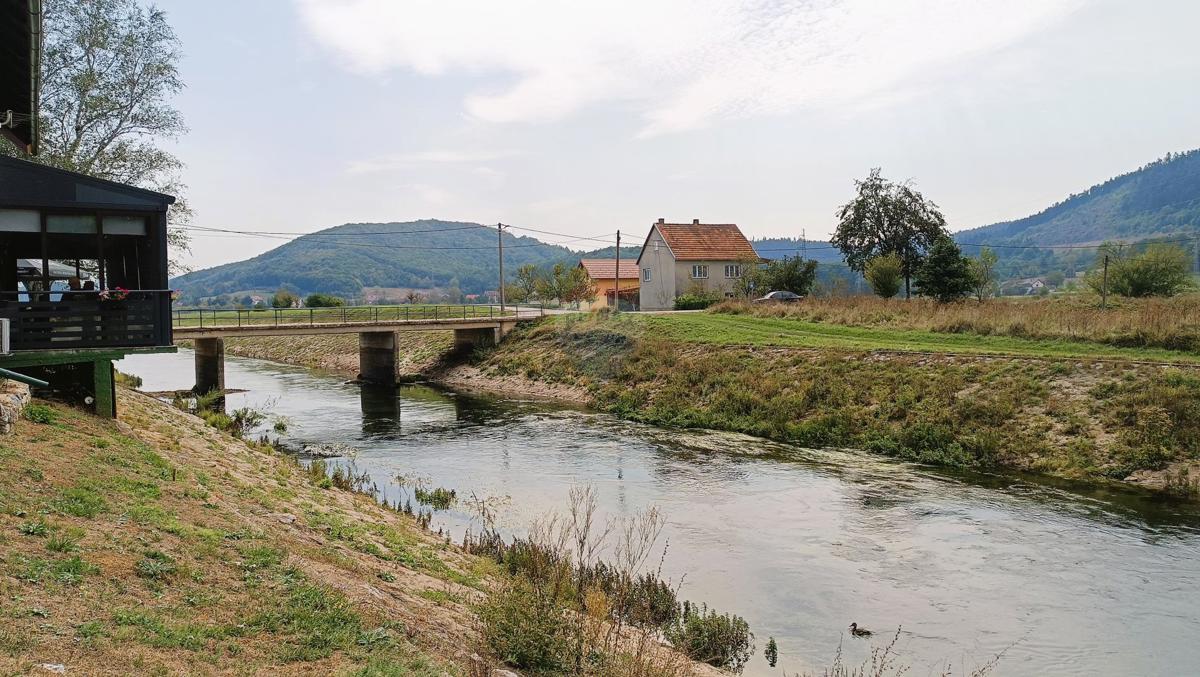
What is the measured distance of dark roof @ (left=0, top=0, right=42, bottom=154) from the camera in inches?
533

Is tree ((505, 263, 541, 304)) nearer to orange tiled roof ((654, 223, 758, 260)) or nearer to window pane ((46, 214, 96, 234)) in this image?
orange tiled roof ((654, 223, 758, 260))

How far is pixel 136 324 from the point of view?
17016mm

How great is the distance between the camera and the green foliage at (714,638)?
10.9m

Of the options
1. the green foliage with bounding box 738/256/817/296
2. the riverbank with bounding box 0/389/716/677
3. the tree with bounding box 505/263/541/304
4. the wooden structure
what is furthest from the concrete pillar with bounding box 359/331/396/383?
the tree with bounding box 505/263/541/304

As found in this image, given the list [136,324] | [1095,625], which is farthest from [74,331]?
[1095,625]

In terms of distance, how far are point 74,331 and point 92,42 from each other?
18.4 meters

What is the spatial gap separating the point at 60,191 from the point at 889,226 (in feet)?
199

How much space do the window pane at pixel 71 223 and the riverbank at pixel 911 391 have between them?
66.9 ft

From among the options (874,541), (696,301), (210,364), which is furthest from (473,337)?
(874,541)

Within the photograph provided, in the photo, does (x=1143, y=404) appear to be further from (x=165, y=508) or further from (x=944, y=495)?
(x=165, y=508)

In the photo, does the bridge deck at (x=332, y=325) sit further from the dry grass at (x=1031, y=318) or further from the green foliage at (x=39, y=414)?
the green foliage at (x=39, y=414)

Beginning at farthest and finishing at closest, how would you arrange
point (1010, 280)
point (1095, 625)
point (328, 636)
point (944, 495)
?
point (1010, 280) → point (944, 495) → point (1095, 625) → point (328, 636)

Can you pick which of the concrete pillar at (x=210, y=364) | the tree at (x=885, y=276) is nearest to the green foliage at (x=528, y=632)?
the concrete pillar at (x=210, y=364)

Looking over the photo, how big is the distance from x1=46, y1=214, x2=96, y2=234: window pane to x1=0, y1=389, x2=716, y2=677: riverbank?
4.03 m
